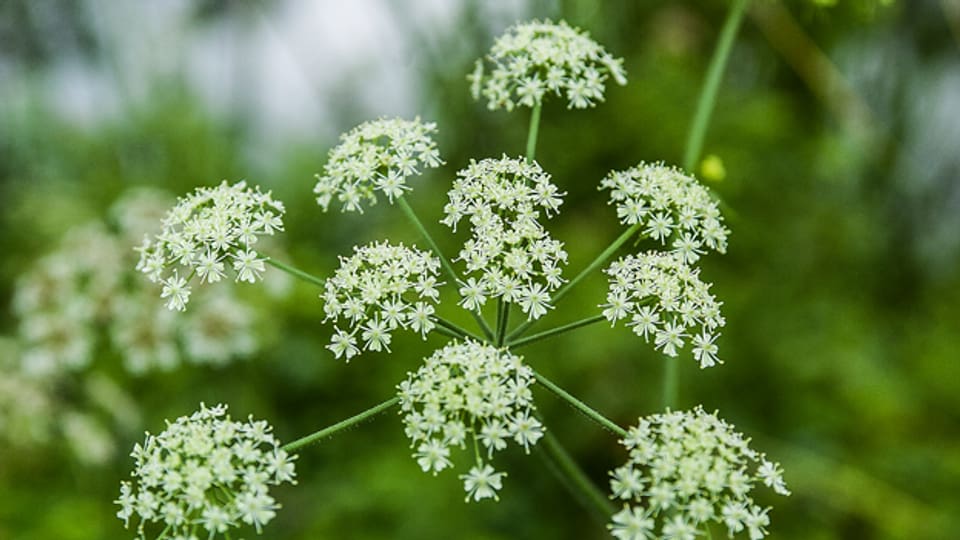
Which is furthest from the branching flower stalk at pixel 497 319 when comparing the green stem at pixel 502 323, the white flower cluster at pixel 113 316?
the white flower cluster at pixel 113 316

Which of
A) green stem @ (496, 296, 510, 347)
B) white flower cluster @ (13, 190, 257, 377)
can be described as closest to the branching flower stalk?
green stem @ (496, 296, 510, 347)

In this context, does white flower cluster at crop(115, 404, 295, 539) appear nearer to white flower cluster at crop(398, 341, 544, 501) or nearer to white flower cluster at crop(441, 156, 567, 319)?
white flower cluster at crop(398, 341, 544, 501)

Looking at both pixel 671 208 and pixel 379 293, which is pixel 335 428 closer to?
pixel 379 293

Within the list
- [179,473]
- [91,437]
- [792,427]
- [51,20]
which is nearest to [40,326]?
[91,437]

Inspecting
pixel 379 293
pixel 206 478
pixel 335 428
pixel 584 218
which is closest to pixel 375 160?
pixel 379 293

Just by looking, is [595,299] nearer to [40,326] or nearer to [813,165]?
[813,165]

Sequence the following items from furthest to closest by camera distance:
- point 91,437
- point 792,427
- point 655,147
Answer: point 655,147 < point 792,427 < point 91,437
